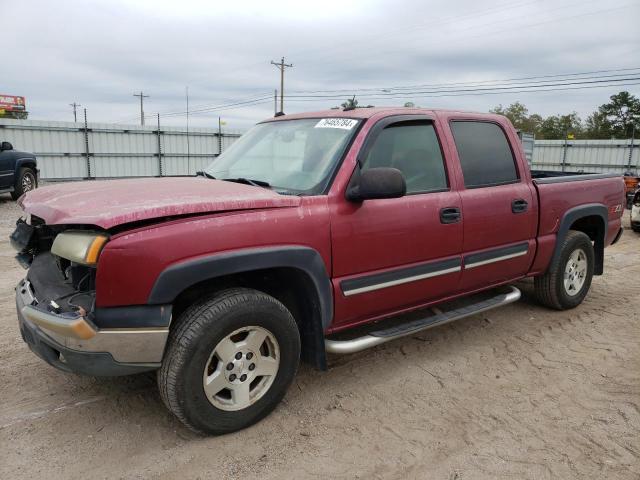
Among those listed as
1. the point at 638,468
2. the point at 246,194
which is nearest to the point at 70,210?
the point at 246,194

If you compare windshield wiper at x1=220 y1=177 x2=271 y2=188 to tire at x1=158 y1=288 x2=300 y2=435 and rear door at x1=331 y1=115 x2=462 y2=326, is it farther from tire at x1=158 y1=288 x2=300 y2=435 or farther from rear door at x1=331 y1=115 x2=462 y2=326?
tire at x1=158 y1=288 x2=300 y2=435

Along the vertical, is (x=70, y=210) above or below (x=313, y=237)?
above

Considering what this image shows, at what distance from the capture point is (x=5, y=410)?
312cm

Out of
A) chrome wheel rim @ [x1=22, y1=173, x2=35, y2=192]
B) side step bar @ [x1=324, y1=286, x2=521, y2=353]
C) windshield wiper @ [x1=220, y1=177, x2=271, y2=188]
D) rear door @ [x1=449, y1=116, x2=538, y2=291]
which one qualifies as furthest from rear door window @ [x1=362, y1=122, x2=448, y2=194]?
chrome wheel rim @ [x1=22, y1=173, x2=35, y2=192]

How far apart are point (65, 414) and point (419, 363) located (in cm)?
241

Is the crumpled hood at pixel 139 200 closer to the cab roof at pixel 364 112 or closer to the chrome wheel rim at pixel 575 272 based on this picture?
the cab roof at pixel 364 112

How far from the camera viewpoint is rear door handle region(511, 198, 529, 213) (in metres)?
4.18

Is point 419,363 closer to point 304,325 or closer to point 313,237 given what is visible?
point 304,325

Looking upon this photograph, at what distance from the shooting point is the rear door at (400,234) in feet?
10.4

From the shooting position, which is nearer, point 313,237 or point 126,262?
point 126,262

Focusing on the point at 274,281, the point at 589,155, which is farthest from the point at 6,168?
the point at 589,155

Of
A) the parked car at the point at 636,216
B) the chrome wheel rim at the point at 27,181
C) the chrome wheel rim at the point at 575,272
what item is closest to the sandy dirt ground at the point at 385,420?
the chrome wheel rim at the point at 575,272

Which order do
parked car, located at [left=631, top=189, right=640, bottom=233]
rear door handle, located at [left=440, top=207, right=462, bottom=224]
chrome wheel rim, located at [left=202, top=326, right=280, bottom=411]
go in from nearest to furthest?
chrome wheel rim, located at [left=202, top=326, right=280, bottom=411], rear door handle, located at [left=440, top=207, right=462, bottom=224], parked car, located at [left=631, top=189, right=640, bottom=233]

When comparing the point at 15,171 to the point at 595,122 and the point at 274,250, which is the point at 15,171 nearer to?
the point at 274,250
